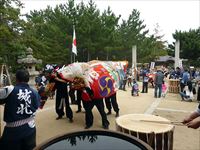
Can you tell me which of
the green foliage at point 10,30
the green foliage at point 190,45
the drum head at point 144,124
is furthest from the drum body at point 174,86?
the green foliage at point 190,45

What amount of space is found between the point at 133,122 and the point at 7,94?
1897 millimetres

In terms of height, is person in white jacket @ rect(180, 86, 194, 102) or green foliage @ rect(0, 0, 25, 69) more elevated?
green foliage @ rect(0, 0, 25, 69)

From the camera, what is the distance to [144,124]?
12.3 ft

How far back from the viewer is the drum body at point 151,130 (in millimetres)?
3424

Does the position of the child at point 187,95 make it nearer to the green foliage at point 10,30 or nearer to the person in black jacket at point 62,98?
the person in black jacket at point 62,98

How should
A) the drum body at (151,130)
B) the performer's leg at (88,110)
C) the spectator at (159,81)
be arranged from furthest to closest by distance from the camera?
1. the spectator at (159,81)
2. the performer's leg at (88,110)
3. the drum body at (151,130)

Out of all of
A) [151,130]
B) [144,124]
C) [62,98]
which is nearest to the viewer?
[151,130]

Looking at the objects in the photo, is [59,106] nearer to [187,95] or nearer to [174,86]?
[187,95]

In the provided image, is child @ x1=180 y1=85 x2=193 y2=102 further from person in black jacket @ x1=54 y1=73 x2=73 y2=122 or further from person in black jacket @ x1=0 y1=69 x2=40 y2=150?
person in black jacket @ x1=0 y1=69 x2=40 y2=150

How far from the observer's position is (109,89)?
596 centimetres

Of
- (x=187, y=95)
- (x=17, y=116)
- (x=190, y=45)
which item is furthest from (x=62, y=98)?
(x=190, y=45)

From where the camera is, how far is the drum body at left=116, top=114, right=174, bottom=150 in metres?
3.42


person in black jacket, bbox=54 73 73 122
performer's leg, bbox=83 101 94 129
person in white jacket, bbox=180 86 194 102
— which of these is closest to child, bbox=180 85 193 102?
person in white jacket, bbox=180 86 194 102

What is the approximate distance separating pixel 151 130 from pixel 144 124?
261mm
